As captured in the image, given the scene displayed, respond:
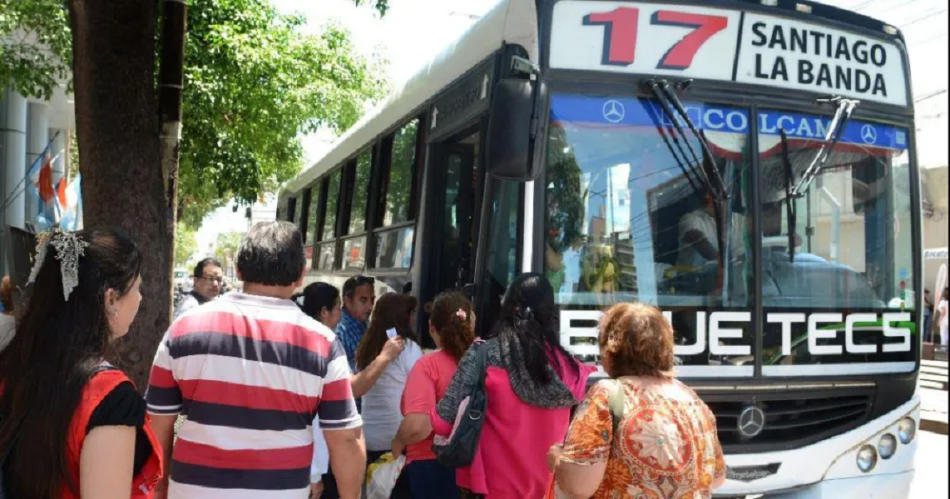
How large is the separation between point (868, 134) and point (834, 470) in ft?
6.03

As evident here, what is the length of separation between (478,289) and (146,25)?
3.14 meters

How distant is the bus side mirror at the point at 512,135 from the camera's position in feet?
14.1

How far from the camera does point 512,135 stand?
430 centimetres

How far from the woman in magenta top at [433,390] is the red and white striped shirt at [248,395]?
995mm

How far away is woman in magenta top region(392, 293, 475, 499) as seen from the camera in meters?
4.09

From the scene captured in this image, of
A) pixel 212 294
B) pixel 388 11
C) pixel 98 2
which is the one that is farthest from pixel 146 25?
pixel 212 294

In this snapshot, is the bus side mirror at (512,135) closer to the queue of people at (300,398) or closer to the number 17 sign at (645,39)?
the number 17 sign at (645,39)

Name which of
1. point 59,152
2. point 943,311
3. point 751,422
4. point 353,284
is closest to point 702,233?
point 751,422

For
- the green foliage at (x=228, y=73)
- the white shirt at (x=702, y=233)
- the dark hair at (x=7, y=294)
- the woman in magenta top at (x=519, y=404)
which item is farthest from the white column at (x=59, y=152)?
the woman in magenta top at (x=519, y=404)

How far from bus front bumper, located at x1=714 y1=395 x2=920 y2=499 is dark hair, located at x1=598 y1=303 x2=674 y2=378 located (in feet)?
6.03

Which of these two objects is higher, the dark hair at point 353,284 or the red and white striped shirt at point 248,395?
the dark hair at point 353,284

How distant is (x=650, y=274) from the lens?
4.66 meters

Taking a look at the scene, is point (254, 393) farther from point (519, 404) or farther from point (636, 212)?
point (636, 212)

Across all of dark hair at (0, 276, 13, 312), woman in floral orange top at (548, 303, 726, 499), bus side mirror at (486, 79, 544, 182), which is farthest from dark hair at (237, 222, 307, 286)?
dark hair at (0, 276, 13, 312)
